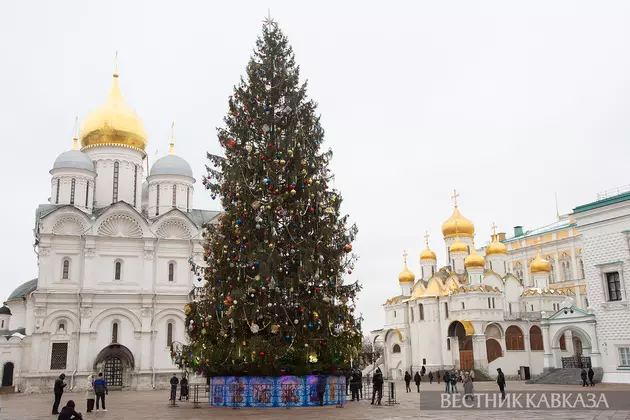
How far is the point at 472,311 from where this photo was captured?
42375mm

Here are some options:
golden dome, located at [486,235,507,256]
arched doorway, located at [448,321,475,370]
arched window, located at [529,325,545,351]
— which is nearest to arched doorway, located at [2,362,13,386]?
arched doorway, located at [448,321,475,370]

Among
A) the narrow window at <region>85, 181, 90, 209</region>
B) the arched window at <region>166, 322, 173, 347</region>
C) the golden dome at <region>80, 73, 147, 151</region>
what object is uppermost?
the golden dome at <region>80, 73, 147, 151</region>

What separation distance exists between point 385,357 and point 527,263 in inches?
697

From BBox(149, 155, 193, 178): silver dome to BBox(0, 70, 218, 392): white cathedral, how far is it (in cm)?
8

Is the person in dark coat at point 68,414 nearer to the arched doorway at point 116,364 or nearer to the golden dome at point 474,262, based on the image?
the arched doorway at point 116,364

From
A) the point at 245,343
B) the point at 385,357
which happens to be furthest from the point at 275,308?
the point at 385,357

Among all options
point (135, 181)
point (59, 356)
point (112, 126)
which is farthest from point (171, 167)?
point (59, 356)

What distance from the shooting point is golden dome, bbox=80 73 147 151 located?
41.0 meters

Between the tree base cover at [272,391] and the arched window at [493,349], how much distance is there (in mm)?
27369

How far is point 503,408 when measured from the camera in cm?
1591

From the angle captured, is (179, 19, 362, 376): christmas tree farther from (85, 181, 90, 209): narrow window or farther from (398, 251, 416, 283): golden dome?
(398, 251, 416, 283): golden dome

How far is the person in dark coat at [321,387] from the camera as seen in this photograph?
16.6 metres

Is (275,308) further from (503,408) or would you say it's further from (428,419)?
(503,408)

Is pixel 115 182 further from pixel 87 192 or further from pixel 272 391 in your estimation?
pixel 272 391
